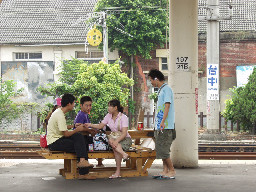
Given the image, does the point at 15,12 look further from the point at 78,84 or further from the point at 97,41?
the point at 78,84

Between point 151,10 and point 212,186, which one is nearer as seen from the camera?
point 212,186

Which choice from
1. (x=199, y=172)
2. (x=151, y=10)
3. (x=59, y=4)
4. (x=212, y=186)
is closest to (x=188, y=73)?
(x=199, y=172)

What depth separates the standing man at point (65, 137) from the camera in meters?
9.85

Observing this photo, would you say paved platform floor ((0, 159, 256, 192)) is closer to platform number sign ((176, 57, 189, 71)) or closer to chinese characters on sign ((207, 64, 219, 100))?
platform number sign ((176, 57, 189, 71))

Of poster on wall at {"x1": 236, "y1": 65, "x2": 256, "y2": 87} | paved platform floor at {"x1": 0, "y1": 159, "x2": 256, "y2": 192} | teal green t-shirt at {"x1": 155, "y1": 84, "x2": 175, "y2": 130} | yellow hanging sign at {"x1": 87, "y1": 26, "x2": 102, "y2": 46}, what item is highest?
yellow hanging sign at {"x1": 87, "y1": 26, "x2": 102, "y2": 46}

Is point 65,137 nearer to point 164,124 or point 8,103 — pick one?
point 164,124

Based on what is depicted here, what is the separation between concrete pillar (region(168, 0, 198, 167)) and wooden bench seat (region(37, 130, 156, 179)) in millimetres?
1084

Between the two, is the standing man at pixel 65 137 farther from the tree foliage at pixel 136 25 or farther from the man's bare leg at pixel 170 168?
the tree foliage at pixel 136 25

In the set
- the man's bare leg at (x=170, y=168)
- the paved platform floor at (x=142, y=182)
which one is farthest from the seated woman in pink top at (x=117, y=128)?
the man's bare leg at (x=170, y=168)

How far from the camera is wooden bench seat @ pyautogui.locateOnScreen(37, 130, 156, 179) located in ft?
32.7

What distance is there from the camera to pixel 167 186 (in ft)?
30.3

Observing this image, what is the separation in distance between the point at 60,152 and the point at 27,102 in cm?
2470

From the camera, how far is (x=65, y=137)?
33.1 feet

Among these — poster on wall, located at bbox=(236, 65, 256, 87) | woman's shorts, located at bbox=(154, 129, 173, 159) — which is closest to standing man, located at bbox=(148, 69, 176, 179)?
woman's shorts, located at bbox=(154, 129, 173, 159)
